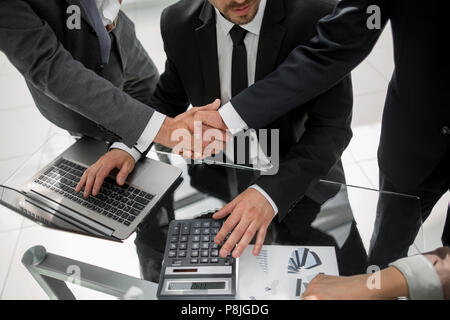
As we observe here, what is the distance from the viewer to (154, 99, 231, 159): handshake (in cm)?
125

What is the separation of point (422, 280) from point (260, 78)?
792mm

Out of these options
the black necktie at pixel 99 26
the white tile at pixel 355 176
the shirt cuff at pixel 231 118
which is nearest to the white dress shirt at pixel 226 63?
the shirt cuff at pixel 231 118

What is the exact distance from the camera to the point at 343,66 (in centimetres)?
115

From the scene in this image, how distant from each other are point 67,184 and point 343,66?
98cm

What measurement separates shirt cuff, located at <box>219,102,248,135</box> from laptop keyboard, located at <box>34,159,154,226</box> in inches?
14.0

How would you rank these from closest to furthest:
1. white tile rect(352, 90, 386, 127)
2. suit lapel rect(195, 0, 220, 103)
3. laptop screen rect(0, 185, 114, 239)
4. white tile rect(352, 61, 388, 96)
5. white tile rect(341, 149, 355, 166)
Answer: laptop screen rect(0, 185, 114, 239), suit lapel rect(195, 0, 220, 103), white tile rect(341, 149, 355, 166), white tile rect(352, 90, 386, 127), white tile rect(352, 61, 388, 96)

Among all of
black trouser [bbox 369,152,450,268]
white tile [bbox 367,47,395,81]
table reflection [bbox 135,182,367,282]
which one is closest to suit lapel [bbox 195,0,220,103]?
table reflection [bbox 135,182,367,282]

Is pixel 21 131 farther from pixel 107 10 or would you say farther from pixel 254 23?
pixel 254 23

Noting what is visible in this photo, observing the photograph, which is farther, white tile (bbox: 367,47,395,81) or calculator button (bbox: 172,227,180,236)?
white tile (bbox: 367,47,395,81)

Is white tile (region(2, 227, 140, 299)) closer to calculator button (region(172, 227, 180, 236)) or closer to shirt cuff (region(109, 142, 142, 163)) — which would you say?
calculator button (region(172, 227, 180, 236))

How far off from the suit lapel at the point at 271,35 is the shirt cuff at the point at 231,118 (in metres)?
0.19

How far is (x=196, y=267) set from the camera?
0.94m

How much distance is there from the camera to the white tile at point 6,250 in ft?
4.08

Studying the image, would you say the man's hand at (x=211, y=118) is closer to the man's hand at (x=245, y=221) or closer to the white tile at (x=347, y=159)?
the man's hand at (x=245, y=221)
